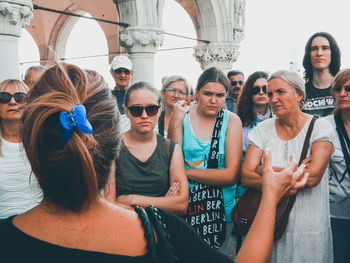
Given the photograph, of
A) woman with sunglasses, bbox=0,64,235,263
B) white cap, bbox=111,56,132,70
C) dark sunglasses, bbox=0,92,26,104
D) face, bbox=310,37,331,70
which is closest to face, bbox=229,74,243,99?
face, bbox=310,37,331,70

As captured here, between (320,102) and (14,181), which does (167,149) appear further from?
(320,102)

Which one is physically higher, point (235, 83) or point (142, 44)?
point (142, 44)

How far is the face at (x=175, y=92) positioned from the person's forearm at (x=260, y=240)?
99.1 inches

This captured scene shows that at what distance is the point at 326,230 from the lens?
6.77ft

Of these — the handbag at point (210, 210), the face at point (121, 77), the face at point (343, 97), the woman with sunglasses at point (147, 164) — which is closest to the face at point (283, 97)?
the face at point (343, 97)

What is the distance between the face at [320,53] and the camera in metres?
3.02

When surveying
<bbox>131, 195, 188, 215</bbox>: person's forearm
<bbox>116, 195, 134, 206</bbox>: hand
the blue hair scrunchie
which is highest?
the blue hair scrunchie

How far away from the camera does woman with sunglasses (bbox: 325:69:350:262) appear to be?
2.30 meters

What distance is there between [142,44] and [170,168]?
460 centimetres

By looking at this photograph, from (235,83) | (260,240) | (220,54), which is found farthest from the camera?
(220,54)

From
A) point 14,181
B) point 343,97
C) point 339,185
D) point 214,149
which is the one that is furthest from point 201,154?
point 14,181

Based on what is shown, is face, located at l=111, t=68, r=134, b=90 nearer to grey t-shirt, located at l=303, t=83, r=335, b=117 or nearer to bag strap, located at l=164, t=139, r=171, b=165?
bag strap, located at l=164, t=139, r=171, b=165

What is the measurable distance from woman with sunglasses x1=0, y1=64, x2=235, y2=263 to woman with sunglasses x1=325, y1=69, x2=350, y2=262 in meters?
1.69

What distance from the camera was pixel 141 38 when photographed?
250 inches
